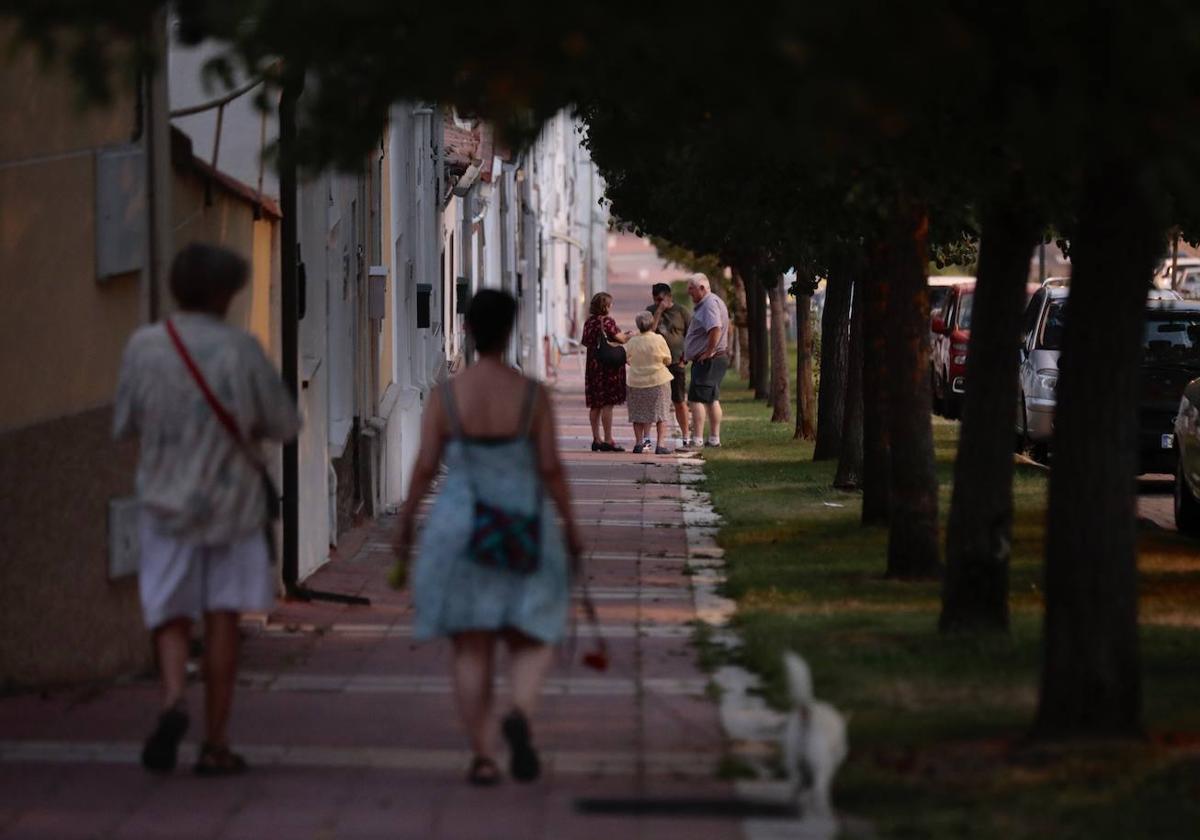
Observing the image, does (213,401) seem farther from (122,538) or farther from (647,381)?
(647,381)

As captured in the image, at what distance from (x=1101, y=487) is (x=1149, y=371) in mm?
14277

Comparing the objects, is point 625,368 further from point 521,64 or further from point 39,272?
point 521,64

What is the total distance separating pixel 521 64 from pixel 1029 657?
4.97 m

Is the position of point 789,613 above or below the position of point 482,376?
below

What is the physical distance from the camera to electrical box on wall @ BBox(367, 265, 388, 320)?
1700 centimetres

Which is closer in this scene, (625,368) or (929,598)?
(929,598)

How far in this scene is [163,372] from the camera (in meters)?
7.54

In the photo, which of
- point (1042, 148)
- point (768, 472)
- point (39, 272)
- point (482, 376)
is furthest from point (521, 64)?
point (768, 472)

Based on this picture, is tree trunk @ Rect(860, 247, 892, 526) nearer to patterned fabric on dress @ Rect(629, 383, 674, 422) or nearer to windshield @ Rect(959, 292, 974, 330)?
patterned fabric on dress @ Rect(629, 383, 674, 422)

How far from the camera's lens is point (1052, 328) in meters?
23.9

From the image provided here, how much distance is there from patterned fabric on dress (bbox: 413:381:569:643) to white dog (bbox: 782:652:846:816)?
0.81 meters

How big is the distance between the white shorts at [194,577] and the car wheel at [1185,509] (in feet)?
31.8

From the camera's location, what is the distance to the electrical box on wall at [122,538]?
9.47 m

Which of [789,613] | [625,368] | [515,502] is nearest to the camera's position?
[515,502]
